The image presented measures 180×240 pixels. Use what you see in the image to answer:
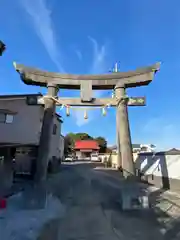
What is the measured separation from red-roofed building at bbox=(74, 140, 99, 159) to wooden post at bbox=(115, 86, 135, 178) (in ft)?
157

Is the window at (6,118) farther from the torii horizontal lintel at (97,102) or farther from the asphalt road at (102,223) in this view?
the asphalt road at (102,223)

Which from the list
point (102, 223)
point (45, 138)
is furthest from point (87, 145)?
point (102, 223)

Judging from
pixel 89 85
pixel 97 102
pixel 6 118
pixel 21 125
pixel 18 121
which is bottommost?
pixel 97 102

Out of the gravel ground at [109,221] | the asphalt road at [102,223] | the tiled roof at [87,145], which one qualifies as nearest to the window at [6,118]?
the gravel ground at [109,221]

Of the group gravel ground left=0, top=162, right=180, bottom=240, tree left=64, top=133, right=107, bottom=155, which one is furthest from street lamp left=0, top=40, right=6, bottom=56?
tree left=64, top=133, right=107, bottom=155

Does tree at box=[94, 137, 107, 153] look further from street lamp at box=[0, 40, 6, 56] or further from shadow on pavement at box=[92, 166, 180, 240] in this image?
street lamp at box=[0, 40, 6, 56]

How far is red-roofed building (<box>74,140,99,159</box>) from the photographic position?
60625 millimetres

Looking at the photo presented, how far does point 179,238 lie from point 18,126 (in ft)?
52.7

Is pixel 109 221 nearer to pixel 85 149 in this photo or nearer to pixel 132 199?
pixel 132 199

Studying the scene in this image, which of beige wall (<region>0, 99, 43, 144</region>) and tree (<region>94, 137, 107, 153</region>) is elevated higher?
tree (<region>94, 137, 107, 153</region>)

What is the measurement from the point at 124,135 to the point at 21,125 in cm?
1097

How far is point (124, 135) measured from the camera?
491 inches

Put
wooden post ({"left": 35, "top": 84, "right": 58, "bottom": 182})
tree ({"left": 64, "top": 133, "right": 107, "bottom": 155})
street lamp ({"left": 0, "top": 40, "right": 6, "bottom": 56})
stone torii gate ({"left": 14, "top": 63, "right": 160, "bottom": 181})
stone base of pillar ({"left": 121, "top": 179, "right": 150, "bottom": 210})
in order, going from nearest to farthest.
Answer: stone base of pillar ({"left": 121, "top": 179, "right": 150, "bottom": 210}) → street lamp ({"left": 0, "top": 40, "right": 6, "bottom": 56}) → wooden post ({"left": 35, "top": 84, "right": 58, "bottom": 182}) → stone torii gate ({"left": 14, "top": 63, "right": 160, "bottom": 181}) → tree ({"left": 64, "top": 133, "right": 107, "bottom": 155})

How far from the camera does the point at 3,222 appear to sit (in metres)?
8.48
